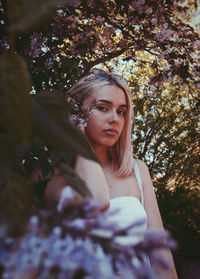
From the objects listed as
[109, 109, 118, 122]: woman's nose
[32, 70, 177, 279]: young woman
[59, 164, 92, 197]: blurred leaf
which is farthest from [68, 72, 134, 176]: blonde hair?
[59, 164, 92, 197]: blurred leaf

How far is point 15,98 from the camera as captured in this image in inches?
12.2

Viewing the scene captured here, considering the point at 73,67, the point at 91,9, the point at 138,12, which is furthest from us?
the point at 138,12

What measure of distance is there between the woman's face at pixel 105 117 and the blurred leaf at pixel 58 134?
5.12 ft

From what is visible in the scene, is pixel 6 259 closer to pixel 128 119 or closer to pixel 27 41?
pixel 27 41

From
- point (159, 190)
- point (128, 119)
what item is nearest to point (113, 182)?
point (128, 119)

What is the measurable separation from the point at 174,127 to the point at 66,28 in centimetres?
617

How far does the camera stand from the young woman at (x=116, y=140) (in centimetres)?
199

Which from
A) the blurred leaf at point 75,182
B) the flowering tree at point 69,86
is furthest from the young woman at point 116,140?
the blurred leaf at point 75,182

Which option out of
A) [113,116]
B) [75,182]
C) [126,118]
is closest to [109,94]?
[113,116]

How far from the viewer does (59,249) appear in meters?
0.28

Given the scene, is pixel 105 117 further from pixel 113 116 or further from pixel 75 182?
pixel 75 182

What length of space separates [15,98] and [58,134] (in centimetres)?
7

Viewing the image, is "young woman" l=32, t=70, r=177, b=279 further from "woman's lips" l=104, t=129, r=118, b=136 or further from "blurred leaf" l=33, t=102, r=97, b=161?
"blurred leaf" l=33, t=102, r=97, b=161

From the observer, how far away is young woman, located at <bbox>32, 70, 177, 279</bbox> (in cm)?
199
